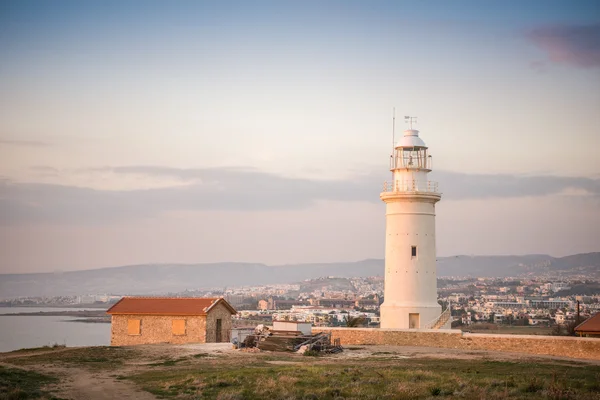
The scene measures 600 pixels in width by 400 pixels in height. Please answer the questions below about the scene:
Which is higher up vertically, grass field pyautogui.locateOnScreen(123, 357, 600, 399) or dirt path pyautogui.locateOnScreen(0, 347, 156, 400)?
grass field pyautogui.locateOnScreen(123, 357, 600, 399)

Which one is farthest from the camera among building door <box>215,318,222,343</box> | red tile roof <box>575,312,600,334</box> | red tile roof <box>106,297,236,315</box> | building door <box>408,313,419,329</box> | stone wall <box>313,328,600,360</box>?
building door <box>215,318,222,343</box>

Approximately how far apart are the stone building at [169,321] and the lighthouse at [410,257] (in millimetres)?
7050

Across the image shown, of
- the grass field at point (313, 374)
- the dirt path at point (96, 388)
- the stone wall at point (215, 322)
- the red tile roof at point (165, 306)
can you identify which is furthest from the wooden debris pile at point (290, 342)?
the dirt path at point (96, 388)

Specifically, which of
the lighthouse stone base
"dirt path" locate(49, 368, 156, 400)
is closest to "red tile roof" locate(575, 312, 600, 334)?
the lighthouse stone base

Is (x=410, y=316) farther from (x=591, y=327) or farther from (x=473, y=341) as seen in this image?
(x=591, y=327)

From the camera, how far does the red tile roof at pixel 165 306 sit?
106 ft

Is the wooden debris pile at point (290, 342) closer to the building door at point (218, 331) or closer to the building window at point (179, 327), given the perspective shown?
the building window at point (179, 327)

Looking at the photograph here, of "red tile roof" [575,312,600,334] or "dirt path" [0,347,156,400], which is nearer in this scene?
"dirt path" [0,347,156,400]

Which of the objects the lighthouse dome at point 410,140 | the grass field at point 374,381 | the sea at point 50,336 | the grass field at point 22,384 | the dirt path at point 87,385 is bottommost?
the sea at point 50,336

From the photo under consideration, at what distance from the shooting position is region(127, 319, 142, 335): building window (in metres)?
32.6

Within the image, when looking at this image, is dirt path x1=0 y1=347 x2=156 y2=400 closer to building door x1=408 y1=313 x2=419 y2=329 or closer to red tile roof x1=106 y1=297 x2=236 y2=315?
red tile roof x1=106 y1=297 x2=236 y2=315

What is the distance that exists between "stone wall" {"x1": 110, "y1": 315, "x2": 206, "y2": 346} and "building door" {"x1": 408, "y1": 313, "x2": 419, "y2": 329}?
827 cm

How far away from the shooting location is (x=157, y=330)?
3238 centimetres

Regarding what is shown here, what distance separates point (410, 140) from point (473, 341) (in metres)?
8.91
